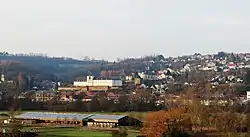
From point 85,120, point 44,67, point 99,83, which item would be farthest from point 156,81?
point 85,120

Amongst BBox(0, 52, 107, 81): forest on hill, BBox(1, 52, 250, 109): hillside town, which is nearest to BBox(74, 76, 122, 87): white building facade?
BBox(1, 52, 250, 109): hillside town

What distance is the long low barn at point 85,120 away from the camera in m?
34.4

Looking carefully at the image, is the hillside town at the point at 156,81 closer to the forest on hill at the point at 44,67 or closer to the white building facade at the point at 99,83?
the white building facade at the point at 99,83

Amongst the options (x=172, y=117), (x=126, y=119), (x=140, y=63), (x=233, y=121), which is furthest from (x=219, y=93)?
(x=140, y=63)

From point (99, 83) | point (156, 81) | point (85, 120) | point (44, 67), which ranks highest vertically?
point (44, 67)

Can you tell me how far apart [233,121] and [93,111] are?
17699 mm

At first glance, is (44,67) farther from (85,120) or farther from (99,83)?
(85,120)

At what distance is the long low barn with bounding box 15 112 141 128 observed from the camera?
34.4 m

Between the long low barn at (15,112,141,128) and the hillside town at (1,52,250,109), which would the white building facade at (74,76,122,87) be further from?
the long low barn at (15,112,141,128)

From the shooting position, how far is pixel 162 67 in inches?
5192

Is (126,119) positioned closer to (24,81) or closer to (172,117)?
(172,117)

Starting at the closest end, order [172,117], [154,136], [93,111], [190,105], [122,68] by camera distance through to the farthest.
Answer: [154,136] < [172,117] < [190,105] < [93,111] < [122,68]

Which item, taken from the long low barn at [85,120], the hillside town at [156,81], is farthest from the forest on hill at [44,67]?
the long low barn at [85,120]

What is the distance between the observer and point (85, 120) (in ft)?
117
